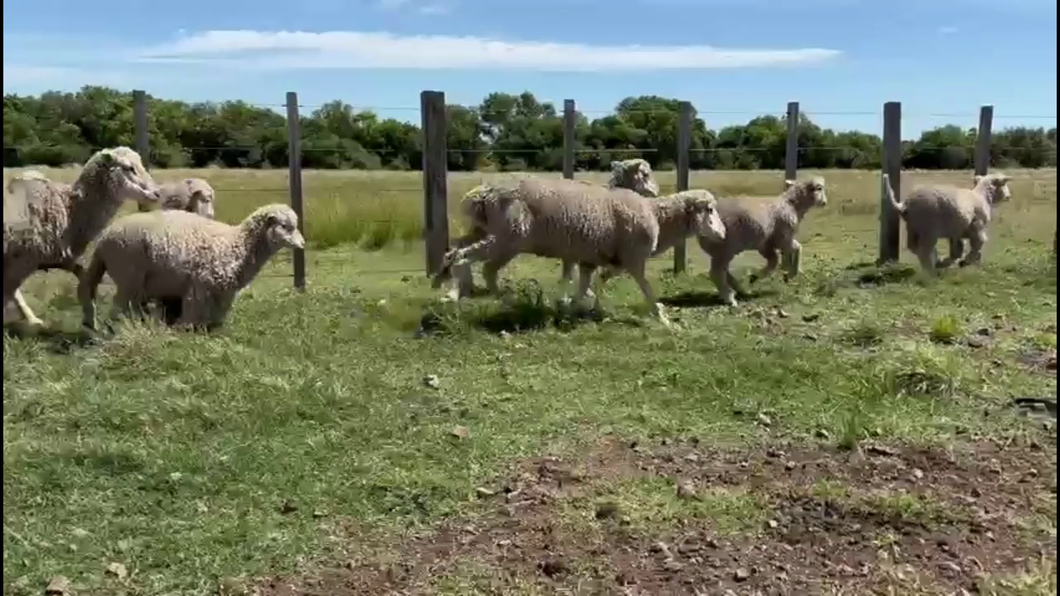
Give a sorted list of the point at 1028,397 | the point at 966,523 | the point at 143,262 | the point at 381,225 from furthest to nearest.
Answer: the point at 381,225 → the point at 143,262 → the point at 1028,397 → the point at 966,523

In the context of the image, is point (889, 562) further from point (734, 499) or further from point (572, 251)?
point (572, 251)

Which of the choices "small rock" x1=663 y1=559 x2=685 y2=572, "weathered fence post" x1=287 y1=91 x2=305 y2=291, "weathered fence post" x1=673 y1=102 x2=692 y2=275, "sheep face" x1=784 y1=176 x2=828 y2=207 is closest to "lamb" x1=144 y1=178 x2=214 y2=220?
"weathered fence post" x1=287 y1=91 x2=305 y2=291

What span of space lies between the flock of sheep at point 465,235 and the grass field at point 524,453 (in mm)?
384

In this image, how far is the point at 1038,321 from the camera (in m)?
9.35

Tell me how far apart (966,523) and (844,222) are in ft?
51.8

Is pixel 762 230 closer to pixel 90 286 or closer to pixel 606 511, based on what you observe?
pixel 90 286

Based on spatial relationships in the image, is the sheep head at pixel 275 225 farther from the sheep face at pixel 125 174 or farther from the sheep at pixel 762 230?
the sheep at pixel 762 230

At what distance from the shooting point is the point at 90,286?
809 cm

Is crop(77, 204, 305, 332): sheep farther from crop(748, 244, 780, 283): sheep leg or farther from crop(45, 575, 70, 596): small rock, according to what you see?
crop(748, 244, 780, 283): sheep leg

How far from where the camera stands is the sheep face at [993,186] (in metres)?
13.2

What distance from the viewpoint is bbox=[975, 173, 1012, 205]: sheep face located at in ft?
43.3

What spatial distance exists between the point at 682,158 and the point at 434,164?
3226 mm

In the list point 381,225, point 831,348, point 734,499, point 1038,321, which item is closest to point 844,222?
point 381,225

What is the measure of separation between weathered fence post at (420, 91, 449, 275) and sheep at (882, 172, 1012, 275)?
5.05 meters
